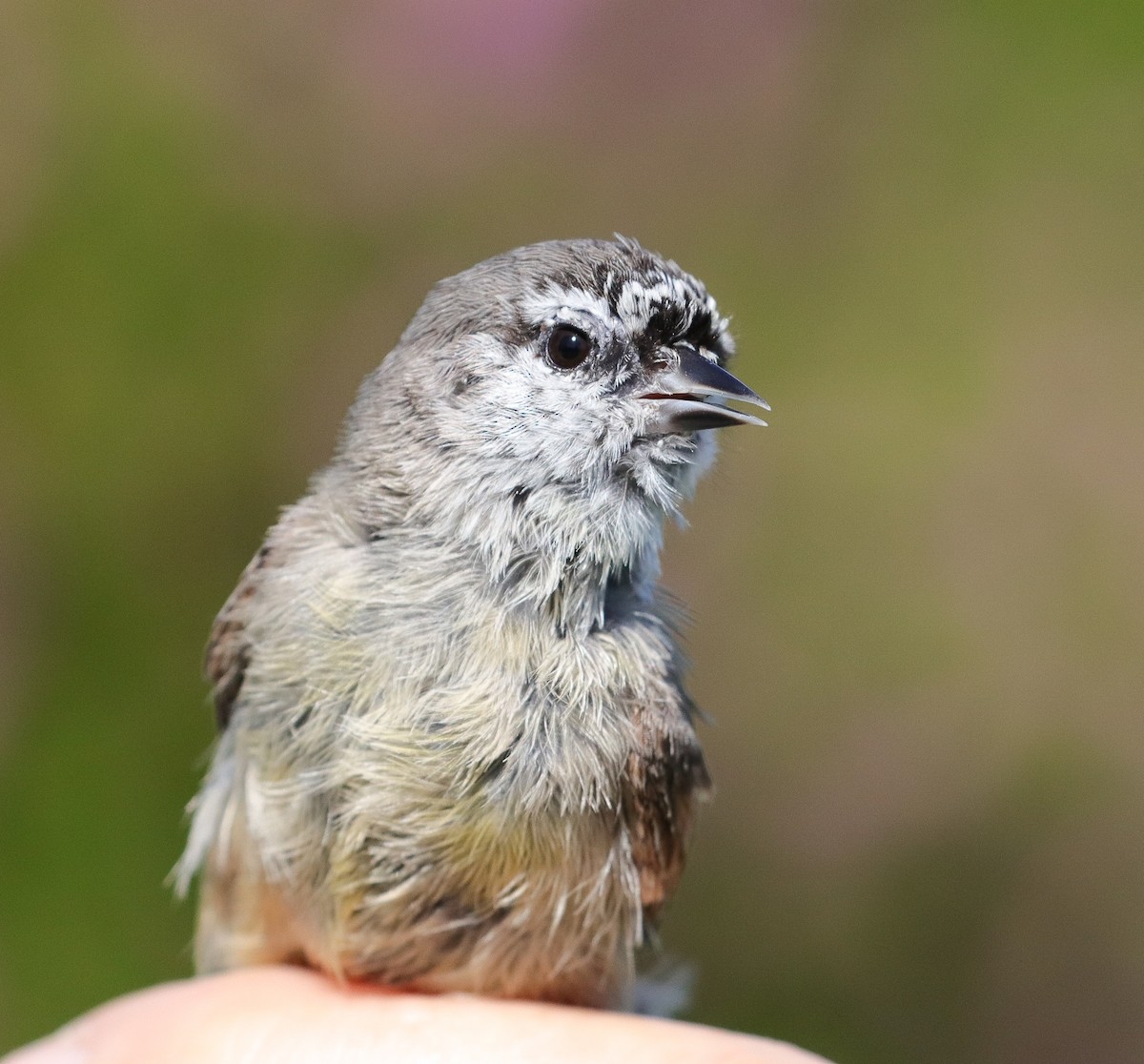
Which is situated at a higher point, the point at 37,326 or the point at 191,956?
the point at 37,326

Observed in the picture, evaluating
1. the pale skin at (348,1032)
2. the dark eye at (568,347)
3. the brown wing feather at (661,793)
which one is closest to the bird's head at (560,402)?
the dark eye at (568,347)

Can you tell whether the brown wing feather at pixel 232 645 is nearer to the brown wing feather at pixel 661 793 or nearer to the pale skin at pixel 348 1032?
the pale skin at pixel 348 1032

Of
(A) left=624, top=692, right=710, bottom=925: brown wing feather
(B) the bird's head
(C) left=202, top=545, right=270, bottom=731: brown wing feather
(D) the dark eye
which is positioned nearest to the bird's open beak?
(B) the bird's head

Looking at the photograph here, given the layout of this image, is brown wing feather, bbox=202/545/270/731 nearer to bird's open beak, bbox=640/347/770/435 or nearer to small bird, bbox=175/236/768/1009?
small bird, bbox=175/236/768/1009

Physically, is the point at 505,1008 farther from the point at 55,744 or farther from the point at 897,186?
the point at 897,186

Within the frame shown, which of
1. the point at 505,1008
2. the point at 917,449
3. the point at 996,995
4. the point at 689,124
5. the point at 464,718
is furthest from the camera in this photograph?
the point at 689,124

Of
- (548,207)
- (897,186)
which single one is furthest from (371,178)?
(897,186)
